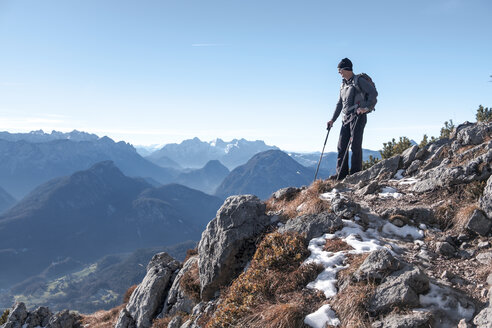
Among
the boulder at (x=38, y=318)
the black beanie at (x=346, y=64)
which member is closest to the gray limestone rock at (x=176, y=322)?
the black beanie at (x=346, y=64)

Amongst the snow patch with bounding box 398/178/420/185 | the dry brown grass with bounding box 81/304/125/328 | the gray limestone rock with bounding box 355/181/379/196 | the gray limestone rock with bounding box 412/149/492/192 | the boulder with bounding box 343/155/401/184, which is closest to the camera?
the gray limestone rock with bounding box 412/149/492/192

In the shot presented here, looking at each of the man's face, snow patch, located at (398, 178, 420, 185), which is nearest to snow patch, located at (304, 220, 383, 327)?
snow patch, located at (398, 178, 420, 185)

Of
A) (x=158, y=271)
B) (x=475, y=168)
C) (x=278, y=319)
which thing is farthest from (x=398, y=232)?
(x=158, y=271)

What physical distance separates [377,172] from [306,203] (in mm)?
5604

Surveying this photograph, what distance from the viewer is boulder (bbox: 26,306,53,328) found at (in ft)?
83.1

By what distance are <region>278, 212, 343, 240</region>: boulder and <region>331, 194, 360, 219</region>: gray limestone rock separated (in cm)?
40

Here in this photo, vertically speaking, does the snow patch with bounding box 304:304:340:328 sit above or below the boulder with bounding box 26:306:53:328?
above

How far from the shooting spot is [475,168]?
11516 mm

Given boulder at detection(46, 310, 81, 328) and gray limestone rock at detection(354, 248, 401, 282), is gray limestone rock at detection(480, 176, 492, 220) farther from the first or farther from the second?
boulder at detection(46, 310, 81, 328)

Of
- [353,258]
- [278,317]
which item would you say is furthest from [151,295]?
[353,258]

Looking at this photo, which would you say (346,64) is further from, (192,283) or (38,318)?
(38,318)

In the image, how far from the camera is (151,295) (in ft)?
48.1

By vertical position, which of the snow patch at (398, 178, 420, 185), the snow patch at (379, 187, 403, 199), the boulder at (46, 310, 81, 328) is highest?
the snow patch at (398, 178, 420, 185)

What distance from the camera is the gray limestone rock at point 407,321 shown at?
6.42m
